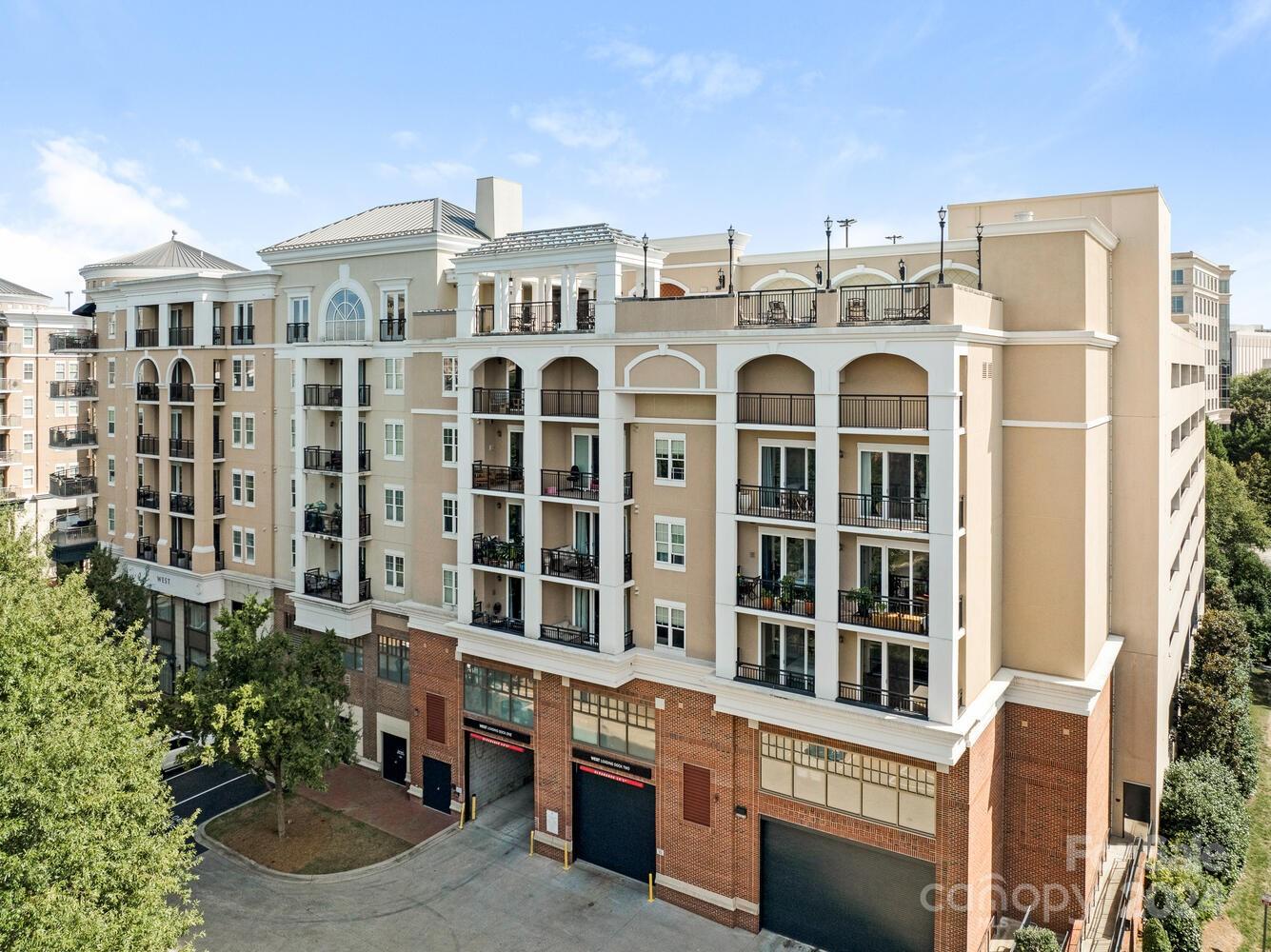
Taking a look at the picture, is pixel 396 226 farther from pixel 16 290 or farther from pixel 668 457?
pixel 16 290

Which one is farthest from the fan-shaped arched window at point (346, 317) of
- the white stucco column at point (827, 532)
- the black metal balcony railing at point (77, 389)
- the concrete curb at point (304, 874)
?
the black metal balcony railing at point (77, 389)

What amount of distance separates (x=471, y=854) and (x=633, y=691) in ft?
28.6

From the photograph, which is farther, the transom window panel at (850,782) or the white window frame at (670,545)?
the white window frame at (670,545)

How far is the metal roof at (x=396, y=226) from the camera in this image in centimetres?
3450

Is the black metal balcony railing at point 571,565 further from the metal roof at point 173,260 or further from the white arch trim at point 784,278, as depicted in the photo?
the metal roof at point 173,260

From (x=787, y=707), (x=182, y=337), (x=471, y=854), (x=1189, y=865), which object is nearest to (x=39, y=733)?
(x=471, y=854)

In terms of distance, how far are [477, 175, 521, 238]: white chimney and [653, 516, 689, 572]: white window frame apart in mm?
15473

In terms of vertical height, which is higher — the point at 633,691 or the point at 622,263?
the point at 622,263

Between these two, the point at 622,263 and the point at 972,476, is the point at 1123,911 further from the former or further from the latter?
the point at 622,263

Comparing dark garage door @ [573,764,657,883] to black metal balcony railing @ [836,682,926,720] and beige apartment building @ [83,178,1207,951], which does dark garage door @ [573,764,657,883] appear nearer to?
beige apartment building @ [83,178,1207,951]

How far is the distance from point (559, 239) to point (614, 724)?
52.5 feet

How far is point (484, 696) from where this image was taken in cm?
3177

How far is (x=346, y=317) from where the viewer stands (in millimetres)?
36219

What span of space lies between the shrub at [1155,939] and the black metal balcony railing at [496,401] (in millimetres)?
23968
